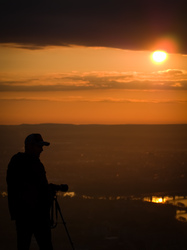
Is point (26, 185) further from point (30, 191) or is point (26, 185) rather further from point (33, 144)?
point (33, 144)

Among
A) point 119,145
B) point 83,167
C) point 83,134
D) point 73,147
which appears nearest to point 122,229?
point 83,167

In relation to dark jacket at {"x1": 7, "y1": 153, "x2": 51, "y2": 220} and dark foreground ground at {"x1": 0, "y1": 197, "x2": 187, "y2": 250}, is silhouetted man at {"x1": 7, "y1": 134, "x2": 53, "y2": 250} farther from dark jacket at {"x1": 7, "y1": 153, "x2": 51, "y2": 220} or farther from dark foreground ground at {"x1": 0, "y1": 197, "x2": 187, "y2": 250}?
dark foreground ground at {"x1": 0, "y1": 197, "x2": 187, "y2": 250}

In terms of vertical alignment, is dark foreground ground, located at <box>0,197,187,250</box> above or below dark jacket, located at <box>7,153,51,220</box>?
below

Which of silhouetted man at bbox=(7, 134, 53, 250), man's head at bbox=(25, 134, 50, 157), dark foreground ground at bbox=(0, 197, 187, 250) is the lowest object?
dark foreground ground at bbox=(0, 197, 187, 250)

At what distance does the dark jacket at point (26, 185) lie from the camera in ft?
21.4

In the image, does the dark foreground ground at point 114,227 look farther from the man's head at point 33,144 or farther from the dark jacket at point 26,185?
the man's head at point 33,144

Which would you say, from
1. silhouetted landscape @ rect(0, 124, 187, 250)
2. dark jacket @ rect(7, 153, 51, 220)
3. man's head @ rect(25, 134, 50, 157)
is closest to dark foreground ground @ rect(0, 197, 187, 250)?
silhouetted landscape @ rect(0, 124, 187, 250)

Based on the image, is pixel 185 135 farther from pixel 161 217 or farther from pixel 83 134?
pixel 161 217

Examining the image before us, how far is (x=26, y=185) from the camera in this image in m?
6.55

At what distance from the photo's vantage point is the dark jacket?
6.52 meters

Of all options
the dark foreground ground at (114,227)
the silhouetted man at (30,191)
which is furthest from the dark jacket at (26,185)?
the dark foreground ground at (114,227)

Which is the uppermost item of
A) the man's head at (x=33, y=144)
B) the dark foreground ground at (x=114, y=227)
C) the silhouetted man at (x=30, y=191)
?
the man's head at (x=33, y=144)

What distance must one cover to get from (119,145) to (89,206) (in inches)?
3825

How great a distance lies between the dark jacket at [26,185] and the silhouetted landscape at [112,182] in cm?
1476
